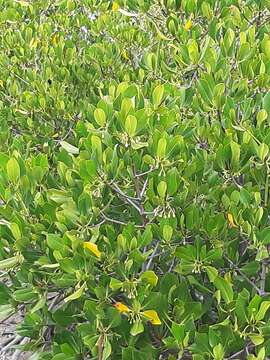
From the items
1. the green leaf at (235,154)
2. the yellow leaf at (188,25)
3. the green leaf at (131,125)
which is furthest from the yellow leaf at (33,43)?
the green leaf at (235,154)

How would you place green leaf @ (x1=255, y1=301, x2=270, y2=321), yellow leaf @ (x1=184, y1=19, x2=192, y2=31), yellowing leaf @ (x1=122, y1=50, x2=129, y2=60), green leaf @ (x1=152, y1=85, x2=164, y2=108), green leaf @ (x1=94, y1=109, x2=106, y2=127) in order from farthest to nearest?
1. yellowing leaf @ (x1=122, y1=50, x2=129, y2=60)
2. yellow leaf @ (x1=184, y1=19, x2=192, y2=31)
3. green leaf @ (x1=152, y1=85, x2=164, y2=108)
4. green leaf @ (x1=94, y1=109, x2=106, y2=127)
5. green leaf @ (x1=255, y1=301, x2=270, y2=321)

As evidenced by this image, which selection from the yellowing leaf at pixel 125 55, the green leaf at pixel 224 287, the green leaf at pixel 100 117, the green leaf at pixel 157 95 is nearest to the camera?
the green leaf at pixel 224 287

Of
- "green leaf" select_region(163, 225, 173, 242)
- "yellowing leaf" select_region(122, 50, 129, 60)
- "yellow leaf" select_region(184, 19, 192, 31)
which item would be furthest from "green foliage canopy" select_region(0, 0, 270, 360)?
"yellowing leaf" select_region(122, 50, 129, 60)

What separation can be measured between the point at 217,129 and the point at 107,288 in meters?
0.71

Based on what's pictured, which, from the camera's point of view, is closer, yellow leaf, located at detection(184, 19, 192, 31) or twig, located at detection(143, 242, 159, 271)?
twig, located at detection(143, 242, 159, 271)

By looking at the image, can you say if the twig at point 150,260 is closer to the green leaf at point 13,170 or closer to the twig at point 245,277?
the twig at point 245,277

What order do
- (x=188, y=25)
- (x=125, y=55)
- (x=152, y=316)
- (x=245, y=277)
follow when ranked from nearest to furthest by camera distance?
(x=152, y=316)
(x=245, y=277)
(x=188, y=25)
(x=125, y=55)

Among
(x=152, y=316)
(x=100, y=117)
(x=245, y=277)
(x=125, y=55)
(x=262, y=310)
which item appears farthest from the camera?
(x=125, y=55)

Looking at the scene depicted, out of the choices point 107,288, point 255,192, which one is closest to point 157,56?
point 255,192

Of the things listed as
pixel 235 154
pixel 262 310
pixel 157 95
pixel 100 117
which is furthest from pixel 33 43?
pixel 262 310

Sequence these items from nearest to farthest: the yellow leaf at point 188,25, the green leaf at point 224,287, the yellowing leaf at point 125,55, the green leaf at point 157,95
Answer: the green leaf at point 224,287
the green leaf at point 157,95
the yellow leaf at point 188,25
the yellowing leaf at point 125,55

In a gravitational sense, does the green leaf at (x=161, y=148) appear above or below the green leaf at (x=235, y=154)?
above

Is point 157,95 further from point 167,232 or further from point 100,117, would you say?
point 167,232

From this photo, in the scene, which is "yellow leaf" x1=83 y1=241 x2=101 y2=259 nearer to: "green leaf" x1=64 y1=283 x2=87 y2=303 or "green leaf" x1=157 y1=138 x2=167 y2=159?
"green leaf" x1=64 y1=283 x2=87 y2=303
